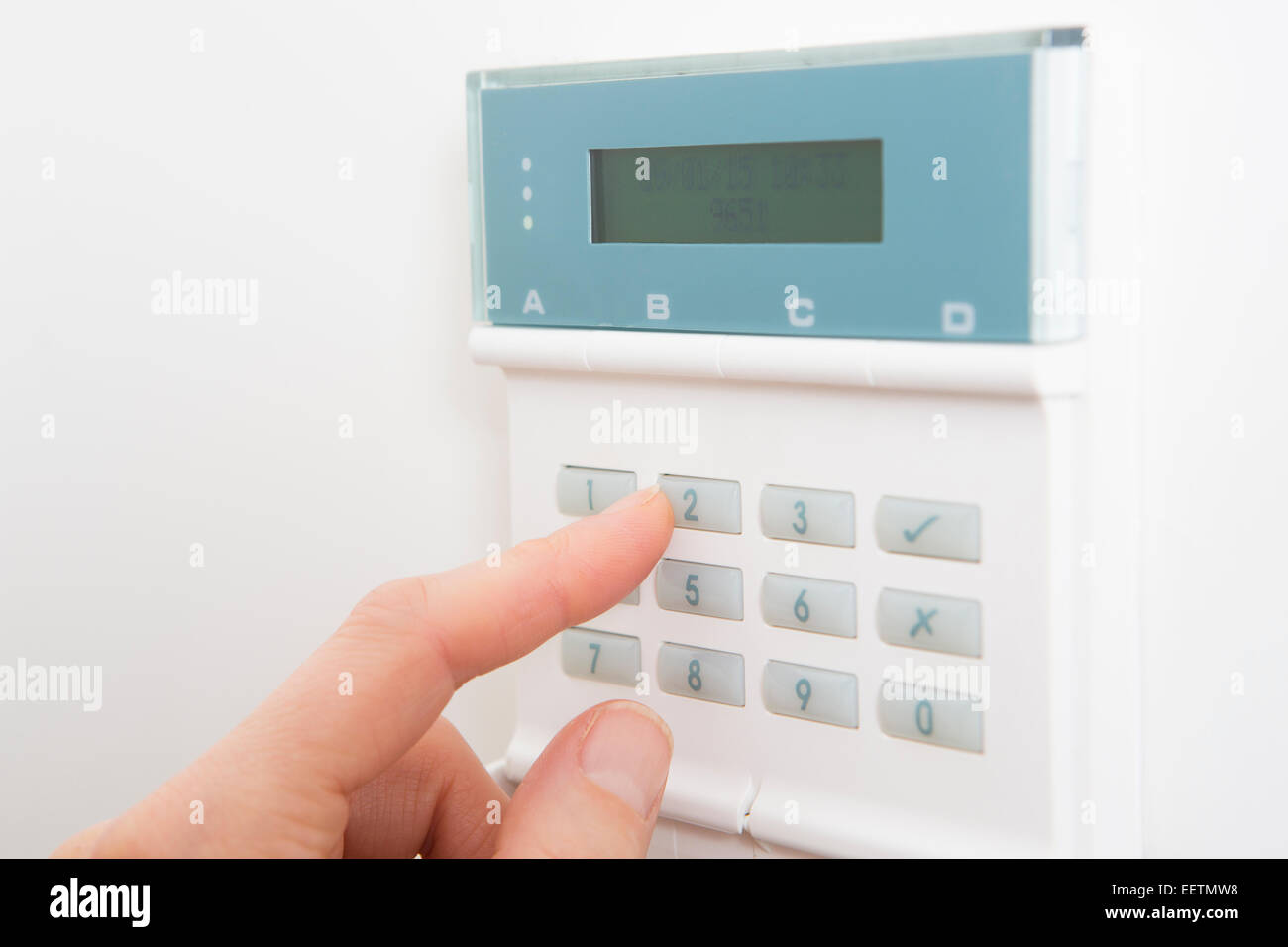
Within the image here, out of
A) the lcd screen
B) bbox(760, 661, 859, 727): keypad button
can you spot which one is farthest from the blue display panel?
bbox(760, 661, 859, 727): keypad button

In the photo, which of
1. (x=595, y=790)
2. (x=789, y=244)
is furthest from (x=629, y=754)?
(x=789, y=244)

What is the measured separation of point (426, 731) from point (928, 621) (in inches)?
6.1

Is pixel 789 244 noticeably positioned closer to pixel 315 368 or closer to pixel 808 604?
pixel 808 604

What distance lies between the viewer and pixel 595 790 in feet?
1.12

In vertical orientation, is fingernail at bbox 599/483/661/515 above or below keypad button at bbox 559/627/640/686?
above

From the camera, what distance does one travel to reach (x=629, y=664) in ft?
1.30

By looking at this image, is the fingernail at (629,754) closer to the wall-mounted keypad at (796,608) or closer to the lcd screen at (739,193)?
the wall-mounted keypad at (796,608)

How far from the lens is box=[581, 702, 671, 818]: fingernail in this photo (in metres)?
0.35

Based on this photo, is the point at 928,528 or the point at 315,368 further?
the point at 315,368

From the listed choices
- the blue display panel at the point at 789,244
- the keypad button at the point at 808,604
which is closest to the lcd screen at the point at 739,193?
the blue display panel at the point at 789,244

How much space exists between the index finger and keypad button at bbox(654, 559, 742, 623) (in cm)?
1

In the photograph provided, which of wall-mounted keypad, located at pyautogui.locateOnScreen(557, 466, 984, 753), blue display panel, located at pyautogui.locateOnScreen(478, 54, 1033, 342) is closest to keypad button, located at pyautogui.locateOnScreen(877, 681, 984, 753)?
wall-mounted keypad, located at pyautogui.locateOnScreen(557, 466, 984, 753)

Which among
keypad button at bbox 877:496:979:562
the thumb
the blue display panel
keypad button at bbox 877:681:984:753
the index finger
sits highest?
the blue display panel

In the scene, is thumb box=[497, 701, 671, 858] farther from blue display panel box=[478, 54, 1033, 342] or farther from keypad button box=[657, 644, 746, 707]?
blue display panel box=[478, 54, 1033, 342]
